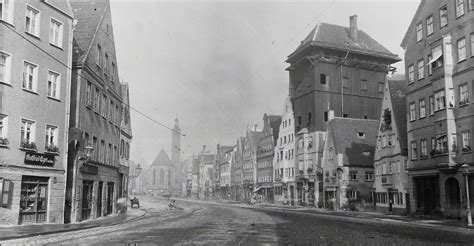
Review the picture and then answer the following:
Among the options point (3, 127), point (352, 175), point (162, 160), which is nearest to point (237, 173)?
point (352, 175)

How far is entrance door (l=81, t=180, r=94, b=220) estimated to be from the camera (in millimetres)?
31505

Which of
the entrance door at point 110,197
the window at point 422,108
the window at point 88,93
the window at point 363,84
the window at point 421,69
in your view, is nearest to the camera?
the window at point 88,93

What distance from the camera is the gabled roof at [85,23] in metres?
32.1

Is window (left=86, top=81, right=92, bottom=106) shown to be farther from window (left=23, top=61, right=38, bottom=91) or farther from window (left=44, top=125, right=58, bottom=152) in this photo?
window (left=23, top=61, right=38, bottom=91)

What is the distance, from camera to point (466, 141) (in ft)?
113

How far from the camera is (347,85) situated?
72.9 m

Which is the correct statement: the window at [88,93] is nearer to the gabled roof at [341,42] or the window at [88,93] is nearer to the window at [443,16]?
the window at [443,16]

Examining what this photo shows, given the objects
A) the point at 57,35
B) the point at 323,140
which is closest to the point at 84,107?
the point at 57,35

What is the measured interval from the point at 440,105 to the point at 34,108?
30717 mm

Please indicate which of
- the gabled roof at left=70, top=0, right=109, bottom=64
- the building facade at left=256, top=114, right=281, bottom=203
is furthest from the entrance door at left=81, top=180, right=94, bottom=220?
the building facade at left=256, top=114, right=281, bottom=203

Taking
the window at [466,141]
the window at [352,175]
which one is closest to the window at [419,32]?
the window at [466,141]

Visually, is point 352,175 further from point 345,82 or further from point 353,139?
point 345,82

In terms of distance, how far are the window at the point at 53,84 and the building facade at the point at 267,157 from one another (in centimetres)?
6058

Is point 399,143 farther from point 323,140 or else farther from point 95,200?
point 95,200
